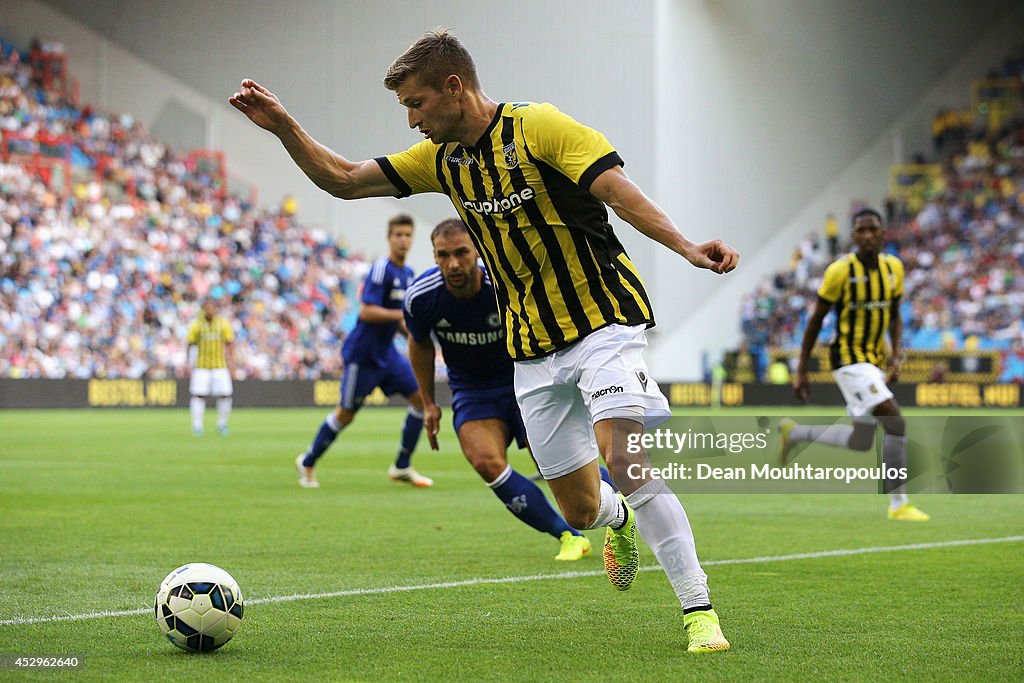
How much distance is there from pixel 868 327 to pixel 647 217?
6045 mm

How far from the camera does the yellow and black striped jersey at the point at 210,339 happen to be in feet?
72.2

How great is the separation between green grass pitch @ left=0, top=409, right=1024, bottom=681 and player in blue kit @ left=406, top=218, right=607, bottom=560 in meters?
0.35

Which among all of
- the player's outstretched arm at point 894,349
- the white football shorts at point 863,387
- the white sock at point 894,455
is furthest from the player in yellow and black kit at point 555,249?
the player's outstretched arm at point 894,349

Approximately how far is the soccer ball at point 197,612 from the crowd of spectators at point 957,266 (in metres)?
30.9

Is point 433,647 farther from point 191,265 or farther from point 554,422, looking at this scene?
point 191,265

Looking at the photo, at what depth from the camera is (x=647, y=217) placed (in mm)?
4738

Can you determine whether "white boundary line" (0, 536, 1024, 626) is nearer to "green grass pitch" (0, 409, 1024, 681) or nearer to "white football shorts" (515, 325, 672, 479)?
"green grass pitch" (0, 409, 1024, 681)

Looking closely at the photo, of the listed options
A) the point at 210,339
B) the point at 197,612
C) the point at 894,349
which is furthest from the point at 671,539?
the point at 210,339

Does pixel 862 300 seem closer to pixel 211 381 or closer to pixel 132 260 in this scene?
pixel 211 381

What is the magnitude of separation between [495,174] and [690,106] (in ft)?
102

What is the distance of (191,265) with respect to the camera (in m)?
35.0

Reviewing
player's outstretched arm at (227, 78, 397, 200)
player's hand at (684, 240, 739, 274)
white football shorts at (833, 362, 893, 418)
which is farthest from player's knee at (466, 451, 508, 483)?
white football shorts at (833, 362, 893, 418)

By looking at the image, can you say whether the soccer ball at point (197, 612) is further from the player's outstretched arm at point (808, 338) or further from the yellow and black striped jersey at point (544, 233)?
the player's outstretched arm at point (808, 338)

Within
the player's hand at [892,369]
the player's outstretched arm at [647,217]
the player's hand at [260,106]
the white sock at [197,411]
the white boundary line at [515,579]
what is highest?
the player's hand at [260,106]
